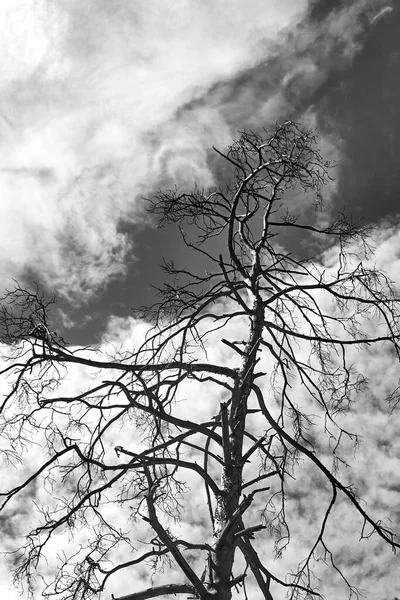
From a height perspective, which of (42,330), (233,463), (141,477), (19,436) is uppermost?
(42,330)

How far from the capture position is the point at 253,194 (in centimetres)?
684

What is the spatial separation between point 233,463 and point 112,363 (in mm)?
1490

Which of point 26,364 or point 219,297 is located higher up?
point 219,297

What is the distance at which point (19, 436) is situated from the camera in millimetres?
5141

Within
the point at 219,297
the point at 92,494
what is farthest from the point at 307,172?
the point at 92,494

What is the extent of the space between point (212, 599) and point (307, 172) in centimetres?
496

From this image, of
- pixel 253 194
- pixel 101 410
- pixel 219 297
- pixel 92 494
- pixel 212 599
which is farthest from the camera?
pixel 253 194

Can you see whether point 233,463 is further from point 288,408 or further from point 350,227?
point 350,227

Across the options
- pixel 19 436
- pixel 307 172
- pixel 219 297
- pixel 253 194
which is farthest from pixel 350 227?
pixel 19 436

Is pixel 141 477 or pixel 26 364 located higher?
pixel 26 364

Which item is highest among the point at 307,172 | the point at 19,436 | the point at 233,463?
the point at 307,172

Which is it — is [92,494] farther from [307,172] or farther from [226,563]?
[307,172]

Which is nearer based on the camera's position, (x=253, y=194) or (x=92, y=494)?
(x=92, y=494)

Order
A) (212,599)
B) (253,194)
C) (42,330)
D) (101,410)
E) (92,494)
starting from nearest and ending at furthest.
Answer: (212,599), (42,330), (92,494), (101,410), (253,194)
